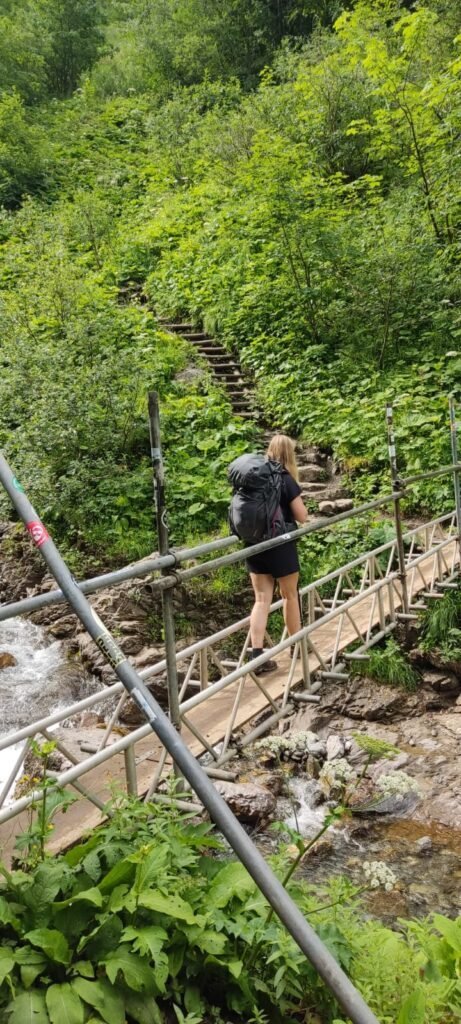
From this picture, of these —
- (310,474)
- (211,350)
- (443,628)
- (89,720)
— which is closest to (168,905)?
(89,720)

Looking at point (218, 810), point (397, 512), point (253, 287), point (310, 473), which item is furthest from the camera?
point (253, 287)

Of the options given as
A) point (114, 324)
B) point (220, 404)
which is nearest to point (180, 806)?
point (220, 404)

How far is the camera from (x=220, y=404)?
476 inches

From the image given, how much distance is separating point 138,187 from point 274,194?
11.3 metres

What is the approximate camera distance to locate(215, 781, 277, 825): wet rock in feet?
15.3

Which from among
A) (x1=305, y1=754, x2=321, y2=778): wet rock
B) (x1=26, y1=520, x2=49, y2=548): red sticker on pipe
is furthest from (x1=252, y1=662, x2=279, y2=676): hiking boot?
(x1=26, y1=520, x2=49, y2=548): red sticker on pipe

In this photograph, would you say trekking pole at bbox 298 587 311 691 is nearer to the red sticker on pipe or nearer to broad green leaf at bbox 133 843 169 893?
broad green leaf at bbox 133 843 169 893

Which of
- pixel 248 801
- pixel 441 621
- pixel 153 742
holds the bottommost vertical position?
pixel 248 801

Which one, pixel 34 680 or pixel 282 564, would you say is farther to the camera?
pixel 34 680

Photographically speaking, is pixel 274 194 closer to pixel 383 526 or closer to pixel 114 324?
pixel 114 324

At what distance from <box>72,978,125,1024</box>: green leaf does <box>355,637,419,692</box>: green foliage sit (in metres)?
4.97

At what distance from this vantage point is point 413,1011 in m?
2.08

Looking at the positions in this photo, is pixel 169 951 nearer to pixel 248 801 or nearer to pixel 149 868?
pixel 149 868

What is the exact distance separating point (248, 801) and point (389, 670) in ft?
8.33
